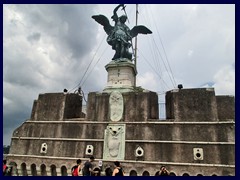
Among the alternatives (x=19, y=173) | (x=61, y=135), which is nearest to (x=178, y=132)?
(x=61, y=135)

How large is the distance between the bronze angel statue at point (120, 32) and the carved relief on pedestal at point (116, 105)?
11.9 ft

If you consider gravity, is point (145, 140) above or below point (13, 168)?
above

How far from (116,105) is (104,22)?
7.36m

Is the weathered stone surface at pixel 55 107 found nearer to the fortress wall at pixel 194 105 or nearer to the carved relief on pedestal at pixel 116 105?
the carved relief on pedestal at pixel 116 105

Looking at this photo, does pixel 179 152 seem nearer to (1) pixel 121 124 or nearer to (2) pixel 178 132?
(2) pixel 178 132

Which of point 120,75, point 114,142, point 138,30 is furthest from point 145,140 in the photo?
point 138,30

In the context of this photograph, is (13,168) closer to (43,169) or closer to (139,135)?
(43,169)

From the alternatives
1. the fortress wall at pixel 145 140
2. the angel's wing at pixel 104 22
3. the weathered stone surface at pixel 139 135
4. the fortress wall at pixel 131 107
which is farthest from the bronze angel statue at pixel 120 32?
the fortress wall at pixel 145 140

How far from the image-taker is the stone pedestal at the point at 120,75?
49.8 feet

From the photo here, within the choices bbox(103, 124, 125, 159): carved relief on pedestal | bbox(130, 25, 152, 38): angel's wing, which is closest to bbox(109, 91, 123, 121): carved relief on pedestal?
bbox(103, 124, 125, 159): carved relief on pedestal

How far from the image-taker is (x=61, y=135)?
14008 millimetres

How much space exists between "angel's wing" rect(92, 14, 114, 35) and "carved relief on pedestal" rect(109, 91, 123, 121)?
594 centimetres

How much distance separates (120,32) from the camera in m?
16.5

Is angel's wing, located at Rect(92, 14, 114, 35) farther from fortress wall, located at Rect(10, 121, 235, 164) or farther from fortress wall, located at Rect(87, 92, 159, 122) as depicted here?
fortress wall, located at Rect(10, 121, 235, 164)
